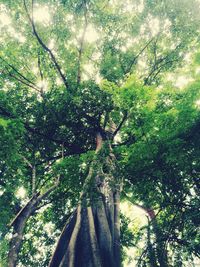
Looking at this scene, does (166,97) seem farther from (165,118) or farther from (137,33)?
(137,33)

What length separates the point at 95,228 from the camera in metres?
6.85

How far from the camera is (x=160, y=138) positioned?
6.60m

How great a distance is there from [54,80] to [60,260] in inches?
279

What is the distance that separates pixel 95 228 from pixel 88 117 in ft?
12.6

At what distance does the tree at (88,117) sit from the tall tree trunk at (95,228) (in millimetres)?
28

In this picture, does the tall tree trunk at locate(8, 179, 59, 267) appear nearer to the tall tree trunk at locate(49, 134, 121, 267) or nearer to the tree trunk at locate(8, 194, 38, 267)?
the tree trunk at locate(8, 194, 38, 267)

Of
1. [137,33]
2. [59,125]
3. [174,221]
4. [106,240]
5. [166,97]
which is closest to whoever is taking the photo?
[106,240]

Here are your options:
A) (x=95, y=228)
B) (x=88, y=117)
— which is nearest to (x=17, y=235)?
(x=95, y=228)

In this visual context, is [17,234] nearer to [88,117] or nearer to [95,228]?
[95,228]

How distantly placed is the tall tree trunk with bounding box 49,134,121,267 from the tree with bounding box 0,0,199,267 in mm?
28

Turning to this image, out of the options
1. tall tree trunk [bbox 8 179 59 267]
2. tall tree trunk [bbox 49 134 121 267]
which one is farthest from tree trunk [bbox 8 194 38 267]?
tall tree trunk [bbox 49 134 121 267]

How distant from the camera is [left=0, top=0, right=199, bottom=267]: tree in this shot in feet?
21.8

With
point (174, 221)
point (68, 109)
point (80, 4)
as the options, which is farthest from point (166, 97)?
point (80, 4)

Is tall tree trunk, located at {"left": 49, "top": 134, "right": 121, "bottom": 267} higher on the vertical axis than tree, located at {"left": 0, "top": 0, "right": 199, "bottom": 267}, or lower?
lower
